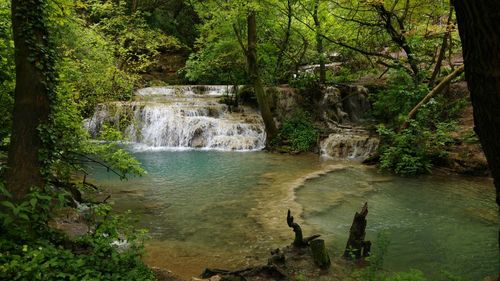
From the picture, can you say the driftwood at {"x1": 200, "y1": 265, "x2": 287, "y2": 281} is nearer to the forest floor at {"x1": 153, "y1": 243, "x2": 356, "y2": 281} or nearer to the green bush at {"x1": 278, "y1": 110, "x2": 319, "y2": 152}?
the forest floor at {"x1": 153, "y1": 243, "x2": 356, "y2": 281}

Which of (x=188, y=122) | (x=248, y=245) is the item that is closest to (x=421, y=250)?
(x=248, y=245)

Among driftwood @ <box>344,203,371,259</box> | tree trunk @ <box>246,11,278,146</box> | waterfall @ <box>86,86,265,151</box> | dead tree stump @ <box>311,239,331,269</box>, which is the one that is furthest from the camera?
waterfall @ <box>86,86,265,151</box>

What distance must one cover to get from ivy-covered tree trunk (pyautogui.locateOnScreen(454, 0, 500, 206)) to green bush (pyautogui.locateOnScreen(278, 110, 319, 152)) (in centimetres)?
1366

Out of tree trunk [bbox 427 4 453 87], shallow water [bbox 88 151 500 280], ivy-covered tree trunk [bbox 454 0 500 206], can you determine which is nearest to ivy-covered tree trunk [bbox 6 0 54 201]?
shallow water [bbox 88 151 500 280]

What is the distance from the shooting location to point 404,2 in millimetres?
13492

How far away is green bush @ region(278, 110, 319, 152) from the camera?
1611 centimetres

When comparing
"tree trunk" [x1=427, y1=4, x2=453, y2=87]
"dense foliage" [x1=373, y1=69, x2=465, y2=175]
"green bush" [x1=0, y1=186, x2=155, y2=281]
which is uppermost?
"tree trunk" [x1=427, y1=4, x2=453, y2=87]

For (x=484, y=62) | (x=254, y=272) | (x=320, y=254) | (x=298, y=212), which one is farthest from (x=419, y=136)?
(x=484, y=62)

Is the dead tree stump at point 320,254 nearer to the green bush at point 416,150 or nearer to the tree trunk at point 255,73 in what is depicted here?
the green bush at point 416,150

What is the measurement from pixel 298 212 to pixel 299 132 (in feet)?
29.2

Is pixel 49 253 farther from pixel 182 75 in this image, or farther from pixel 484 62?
pixel 182 75

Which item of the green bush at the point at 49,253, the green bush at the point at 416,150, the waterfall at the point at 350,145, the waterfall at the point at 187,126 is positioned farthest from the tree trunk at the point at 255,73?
the green bush at the point at 49,253

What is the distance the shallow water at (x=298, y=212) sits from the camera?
599 cm

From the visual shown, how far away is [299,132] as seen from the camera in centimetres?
1672
